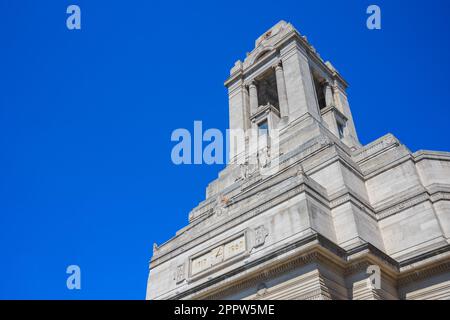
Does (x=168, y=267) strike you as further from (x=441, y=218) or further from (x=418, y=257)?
(x=441, y=218)

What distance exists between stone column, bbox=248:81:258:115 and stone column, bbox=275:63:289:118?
3230mm

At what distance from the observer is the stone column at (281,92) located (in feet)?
123

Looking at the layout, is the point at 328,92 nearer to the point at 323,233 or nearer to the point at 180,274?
the point at 323,233

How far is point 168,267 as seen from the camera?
25.6 meters

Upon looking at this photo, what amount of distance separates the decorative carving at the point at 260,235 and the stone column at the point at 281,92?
1698 centimetres

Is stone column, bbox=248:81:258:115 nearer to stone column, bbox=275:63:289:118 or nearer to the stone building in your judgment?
stone column, bbox=275:63:289:118

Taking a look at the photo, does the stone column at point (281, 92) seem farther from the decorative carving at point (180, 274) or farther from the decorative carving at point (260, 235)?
the decorative carving at point (180, 274)

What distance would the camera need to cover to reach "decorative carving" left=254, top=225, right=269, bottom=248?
69.7ft

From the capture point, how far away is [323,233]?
20.8 meters
